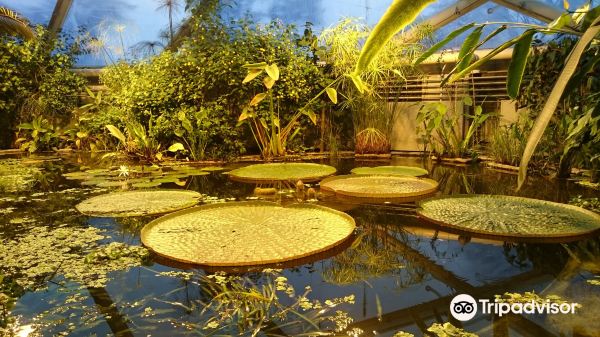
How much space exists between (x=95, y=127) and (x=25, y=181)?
310 cm

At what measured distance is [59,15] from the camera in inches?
346

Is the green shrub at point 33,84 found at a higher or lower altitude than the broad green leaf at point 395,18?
higher

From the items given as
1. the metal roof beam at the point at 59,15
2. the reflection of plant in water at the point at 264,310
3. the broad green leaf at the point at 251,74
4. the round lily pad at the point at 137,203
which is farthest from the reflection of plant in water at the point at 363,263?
the metal roof beam at the point at 59,15

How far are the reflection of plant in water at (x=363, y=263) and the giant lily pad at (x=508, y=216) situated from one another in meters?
0.55

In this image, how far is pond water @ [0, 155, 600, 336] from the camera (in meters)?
1.34

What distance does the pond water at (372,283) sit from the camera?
4.41 ft

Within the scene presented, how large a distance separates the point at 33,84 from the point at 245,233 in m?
7.62

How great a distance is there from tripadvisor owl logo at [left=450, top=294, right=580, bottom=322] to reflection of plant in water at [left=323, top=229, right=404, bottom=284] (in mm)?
392

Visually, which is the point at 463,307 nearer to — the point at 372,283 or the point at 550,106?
the point at 372,283

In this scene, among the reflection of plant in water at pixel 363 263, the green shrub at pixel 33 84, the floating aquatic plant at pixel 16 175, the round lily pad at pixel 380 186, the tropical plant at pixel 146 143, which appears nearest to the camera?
the reflection of plant in water at pixel 363 263

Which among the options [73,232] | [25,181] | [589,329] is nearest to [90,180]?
[25,181]

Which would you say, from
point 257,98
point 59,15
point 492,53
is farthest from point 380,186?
point 59,15

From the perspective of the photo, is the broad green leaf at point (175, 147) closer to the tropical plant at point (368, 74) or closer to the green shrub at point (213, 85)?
the green shrub at point (213, 85)

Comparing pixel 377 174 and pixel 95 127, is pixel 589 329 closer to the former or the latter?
pixel 377 174
